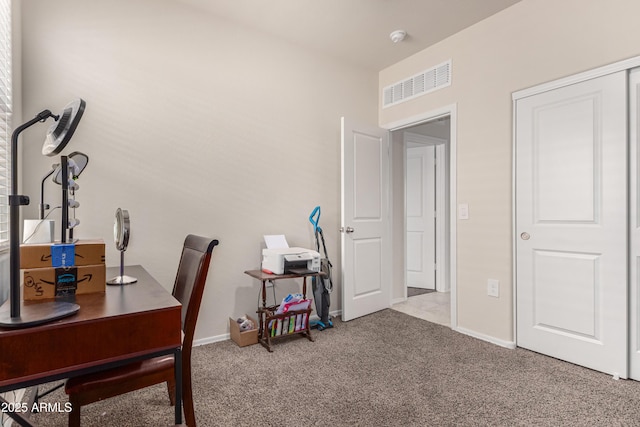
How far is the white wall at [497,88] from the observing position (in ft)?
7.74

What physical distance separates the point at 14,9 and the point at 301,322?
2890mm

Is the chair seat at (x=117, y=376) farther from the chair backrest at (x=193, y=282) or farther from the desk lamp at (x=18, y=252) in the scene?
the desk lamp at (x=18, y=252)

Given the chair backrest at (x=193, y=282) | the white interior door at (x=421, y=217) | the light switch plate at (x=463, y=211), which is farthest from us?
the white interior door at (x=421, y=217)

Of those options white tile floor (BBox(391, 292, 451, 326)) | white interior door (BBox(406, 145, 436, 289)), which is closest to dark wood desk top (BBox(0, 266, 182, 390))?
Result: white tile floor (BBox(391, 292, 451, 326))

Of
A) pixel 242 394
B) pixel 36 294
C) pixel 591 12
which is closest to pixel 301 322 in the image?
pixel 242 394

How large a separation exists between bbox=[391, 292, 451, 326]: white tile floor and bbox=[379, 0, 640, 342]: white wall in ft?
1.57

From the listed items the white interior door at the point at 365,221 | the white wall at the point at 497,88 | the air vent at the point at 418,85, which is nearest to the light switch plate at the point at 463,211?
the white wall at the point at 497,88

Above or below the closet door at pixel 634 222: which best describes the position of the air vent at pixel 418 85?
above

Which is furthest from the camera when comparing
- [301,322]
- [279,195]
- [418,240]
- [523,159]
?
[418,240]

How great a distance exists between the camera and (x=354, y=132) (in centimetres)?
355

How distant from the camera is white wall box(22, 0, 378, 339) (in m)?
2.32

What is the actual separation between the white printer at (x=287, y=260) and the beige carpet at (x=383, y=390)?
628 millimetres

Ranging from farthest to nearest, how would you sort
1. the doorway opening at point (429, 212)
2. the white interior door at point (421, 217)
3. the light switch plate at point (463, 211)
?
the white interior door at point (421, 217)
the doorway opening at point (429, 212)
the light switch plate at point (463, 211)

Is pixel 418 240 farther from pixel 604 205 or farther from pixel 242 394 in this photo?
pixel 242 394
